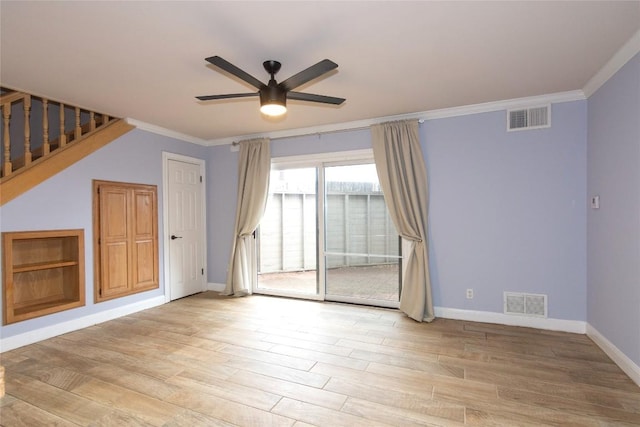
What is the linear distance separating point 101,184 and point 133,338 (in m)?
1.89

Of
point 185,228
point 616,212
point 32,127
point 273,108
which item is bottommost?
point 185,228

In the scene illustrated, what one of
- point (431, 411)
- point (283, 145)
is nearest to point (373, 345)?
point (431, 411)

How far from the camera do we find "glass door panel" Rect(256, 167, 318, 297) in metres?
5.02

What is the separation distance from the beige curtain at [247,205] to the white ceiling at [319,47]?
1.34 m

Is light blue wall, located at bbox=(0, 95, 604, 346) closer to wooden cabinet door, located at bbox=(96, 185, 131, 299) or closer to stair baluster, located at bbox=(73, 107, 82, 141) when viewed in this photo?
wooden cabinet door, located at bbox=(96, 185, 131, 299)

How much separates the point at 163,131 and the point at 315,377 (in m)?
3.98

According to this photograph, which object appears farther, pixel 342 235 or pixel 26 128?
pixel 342 235

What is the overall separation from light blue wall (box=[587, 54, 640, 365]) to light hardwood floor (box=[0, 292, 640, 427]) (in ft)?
1.29

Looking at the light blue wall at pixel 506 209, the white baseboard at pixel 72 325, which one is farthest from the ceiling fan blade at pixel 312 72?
the white baseboard at pixel 72 325

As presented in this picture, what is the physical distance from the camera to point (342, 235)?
15.5ft

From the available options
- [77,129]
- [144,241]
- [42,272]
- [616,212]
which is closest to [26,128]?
[77,129]

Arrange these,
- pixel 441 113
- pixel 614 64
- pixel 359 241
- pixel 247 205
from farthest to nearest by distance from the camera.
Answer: pixel 247 205, pixel 359 241, pixel 441 113, pixel 614 64

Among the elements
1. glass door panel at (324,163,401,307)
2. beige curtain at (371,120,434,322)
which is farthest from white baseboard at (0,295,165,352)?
beige curtain at (371,120,434,322)

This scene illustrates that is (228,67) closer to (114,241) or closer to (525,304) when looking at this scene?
(114,241)
